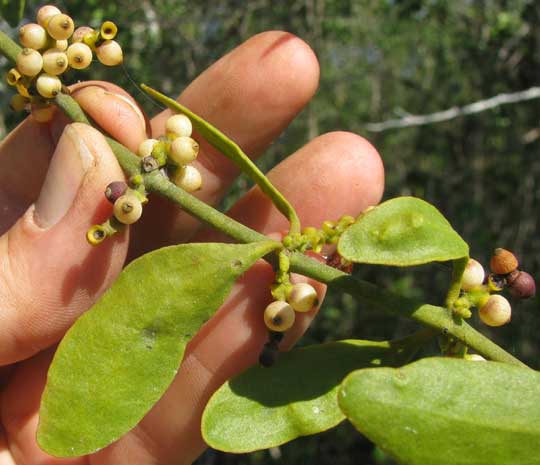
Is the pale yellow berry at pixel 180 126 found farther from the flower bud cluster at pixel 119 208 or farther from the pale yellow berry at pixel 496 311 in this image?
the pale yellow berry at pixel 496 311

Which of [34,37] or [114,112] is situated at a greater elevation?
[34,37]

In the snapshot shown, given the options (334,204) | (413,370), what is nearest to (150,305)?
(413,370)

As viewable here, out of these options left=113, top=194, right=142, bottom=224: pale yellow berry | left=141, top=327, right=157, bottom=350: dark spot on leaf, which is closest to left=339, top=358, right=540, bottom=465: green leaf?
left=141, top=327, right=157, bottom=350: dark spot on leaf

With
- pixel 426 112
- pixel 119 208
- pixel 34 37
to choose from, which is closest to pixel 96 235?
pixel 119 208

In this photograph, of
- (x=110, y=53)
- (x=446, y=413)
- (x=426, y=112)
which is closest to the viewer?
(x=446, y=413)

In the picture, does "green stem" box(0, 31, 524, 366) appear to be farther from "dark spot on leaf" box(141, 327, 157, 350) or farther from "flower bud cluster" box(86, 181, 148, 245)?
"dark spot on leaf" box(141, 327, 157, 350)

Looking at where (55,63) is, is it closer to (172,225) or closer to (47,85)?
(47,85)

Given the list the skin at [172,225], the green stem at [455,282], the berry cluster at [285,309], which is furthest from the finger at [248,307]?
the green stem at [455,282]
